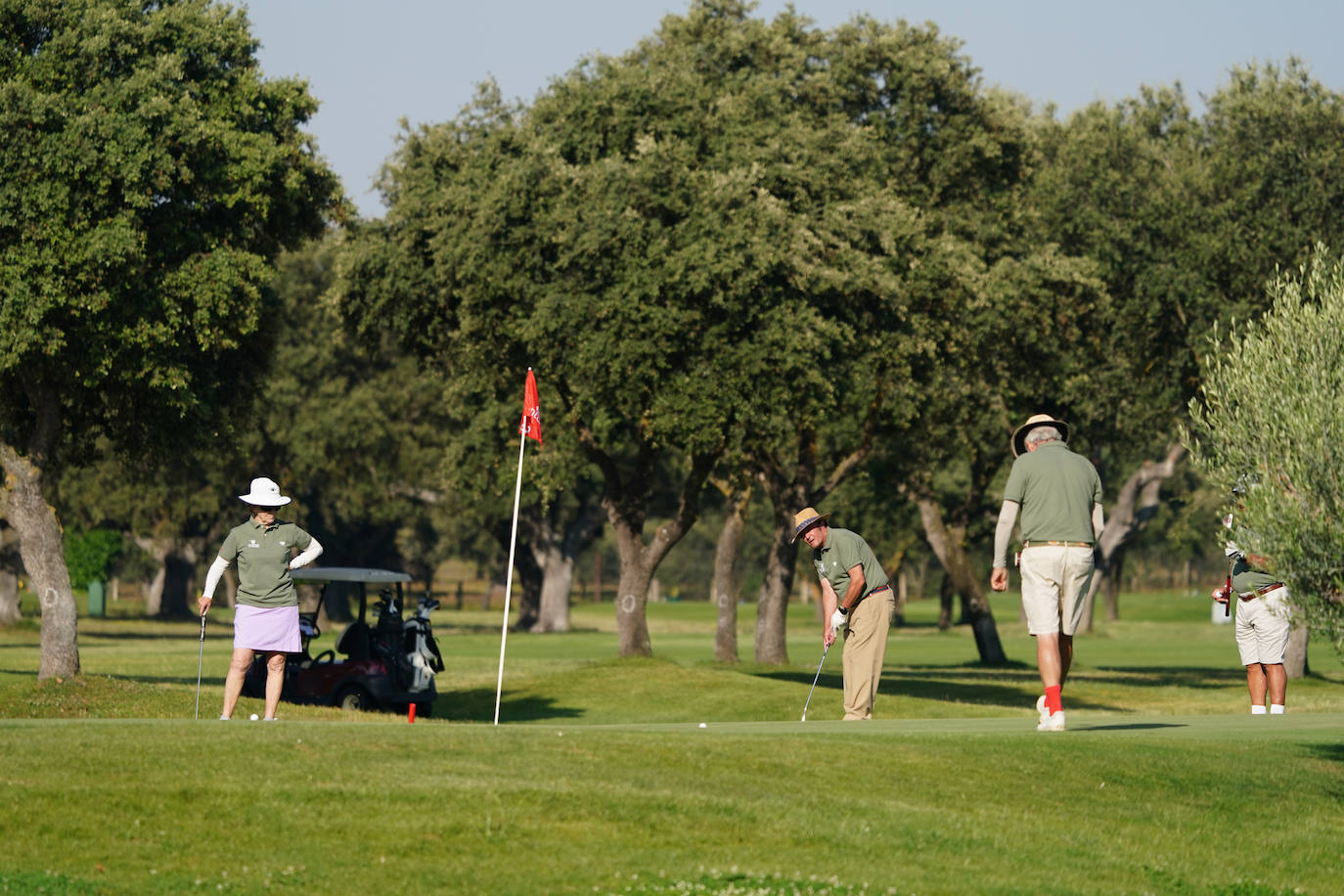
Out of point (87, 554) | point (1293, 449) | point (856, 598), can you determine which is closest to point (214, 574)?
point (856, 598)

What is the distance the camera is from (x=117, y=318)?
24.3 meters

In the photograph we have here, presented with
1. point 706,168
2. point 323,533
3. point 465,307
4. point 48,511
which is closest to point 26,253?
point 48,511

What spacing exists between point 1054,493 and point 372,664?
1356 centimetres

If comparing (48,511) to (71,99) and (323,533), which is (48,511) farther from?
(323,533)

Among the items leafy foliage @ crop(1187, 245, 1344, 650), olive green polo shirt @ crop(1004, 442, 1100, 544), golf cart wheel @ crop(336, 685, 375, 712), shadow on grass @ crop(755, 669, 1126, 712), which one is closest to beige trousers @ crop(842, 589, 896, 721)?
olive green polo shirt @ crop(1004, 442, 1100, 544)

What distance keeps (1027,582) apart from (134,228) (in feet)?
49.7

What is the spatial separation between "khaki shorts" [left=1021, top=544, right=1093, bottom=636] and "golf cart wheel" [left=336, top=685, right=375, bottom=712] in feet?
43.2

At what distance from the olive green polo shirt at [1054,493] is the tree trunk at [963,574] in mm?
33864

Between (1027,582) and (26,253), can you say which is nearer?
(1027,582)

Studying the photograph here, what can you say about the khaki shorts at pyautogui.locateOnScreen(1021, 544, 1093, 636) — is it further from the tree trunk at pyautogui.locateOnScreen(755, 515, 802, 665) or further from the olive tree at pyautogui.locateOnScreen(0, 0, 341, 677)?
the tree trunk at pyautogui.locateOnScreen(755, 515, 802, 665)

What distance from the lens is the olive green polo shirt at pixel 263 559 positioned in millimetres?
15547

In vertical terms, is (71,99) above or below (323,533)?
above

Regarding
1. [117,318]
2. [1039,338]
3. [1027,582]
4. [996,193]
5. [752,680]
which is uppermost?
[996,193]

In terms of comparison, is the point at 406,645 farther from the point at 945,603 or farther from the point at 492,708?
the point at 945,603
